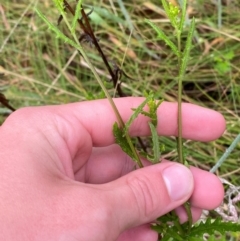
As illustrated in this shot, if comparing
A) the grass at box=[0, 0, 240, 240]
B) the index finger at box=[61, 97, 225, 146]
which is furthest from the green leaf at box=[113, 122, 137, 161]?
the grass at box=[0, 0, 240, 240]

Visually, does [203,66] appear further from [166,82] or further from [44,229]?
[44,229]

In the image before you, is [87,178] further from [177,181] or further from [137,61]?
[137,61]

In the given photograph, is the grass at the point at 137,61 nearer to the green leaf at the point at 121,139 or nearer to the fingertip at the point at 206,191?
the fingertip at the point at 206,191

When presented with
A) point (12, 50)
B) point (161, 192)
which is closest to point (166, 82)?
point (12, 50)

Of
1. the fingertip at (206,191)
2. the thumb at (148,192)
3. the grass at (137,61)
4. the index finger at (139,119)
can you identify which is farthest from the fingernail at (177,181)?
the grass at (137,61)

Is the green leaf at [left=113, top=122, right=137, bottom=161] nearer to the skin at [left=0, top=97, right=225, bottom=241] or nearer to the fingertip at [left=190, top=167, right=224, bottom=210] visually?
the skin at [left=0, top=97, right=225, bottom=241]

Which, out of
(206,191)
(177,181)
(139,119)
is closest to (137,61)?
(139,119)
